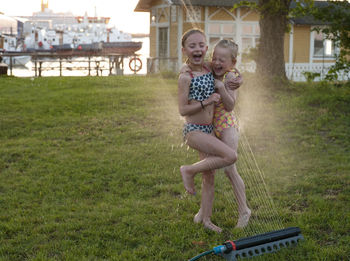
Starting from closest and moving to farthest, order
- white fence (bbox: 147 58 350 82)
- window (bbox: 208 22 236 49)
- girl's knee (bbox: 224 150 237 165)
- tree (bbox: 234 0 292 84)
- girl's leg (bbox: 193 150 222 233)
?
girl's knee (bbox: 224 150 237 165) → girl's leg (bbox: 193 150 222 233) → tree (bbox: 234 0 292 84) → white fence (bbox: 147 58 350 82) → window (bbox: 208 22 236 49)

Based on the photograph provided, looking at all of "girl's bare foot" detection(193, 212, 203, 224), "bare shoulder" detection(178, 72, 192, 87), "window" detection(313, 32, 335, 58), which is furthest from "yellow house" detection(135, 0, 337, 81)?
"bare shoulder" detection(178, 72, 192, 87)

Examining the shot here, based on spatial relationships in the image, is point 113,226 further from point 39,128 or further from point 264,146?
point 39,128

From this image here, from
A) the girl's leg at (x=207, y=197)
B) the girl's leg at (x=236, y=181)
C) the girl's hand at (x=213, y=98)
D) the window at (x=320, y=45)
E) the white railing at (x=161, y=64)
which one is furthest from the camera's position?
the window at (x=320, y=45)

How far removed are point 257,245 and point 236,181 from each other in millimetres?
721

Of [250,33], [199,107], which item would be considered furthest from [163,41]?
[199,107]

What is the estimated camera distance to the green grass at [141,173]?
Result: 13.6 feet

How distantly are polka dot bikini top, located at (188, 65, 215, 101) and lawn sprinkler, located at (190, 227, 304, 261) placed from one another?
1199 millimetres

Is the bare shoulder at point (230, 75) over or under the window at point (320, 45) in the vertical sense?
under

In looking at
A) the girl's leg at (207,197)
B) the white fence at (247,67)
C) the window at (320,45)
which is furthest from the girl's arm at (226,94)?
the window at (320,45)

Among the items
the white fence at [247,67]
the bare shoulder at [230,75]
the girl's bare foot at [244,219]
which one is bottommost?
the girl's bare foot at [244,219]

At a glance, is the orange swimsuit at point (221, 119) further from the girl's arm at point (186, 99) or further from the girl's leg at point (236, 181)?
the girl's arm at point (186, 99)

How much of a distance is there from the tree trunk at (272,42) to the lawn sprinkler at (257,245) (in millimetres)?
8839

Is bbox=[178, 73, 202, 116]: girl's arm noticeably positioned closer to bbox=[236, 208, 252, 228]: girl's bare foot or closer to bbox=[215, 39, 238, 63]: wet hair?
bbox=[215, 39, 238, 63]: wet hair

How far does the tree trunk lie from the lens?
12.4 m
